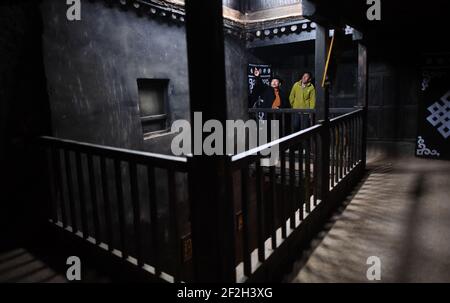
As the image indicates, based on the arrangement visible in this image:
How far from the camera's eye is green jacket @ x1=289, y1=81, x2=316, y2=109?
960 centimetres

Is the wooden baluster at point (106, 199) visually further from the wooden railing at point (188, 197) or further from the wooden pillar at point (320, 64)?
the wooden pillar at point (320, 64)

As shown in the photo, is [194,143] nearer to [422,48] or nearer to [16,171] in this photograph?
[16,171]

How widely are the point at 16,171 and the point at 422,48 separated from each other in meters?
9.35

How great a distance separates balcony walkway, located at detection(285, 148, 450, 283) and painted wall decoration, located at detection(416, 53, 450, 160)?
7.03 ft

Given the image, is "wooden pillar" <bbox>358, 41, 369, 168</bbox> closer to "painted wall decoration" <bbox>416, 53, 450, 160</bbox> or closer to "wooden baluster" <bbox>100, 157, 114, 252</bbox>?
"painted wall decoration" <bbox>416, 53, 450, 160</bbox>

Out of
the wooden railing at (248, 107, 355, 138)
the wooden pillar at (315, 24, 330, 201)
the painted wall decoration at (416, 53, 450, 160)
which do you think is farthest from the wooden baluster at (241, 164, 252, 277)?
the painted wall decoration at (416, 53, 450, 160)

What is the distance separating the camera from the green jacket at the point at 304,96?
960 centimetres

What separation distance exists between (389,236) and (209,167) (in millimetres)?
3071

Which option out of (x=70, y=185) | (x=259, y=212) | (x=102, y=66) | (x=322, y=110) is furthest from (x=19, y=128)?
(x=322, y=110)

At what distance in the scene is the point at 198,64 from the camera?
2.27m

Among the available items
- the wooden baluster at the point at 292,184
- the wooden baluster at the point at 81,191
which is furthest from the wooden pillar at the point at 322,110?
the wooden baluster at the point at 81,191

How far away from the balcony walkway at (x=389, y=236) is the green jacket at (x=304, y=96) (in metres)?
3.58

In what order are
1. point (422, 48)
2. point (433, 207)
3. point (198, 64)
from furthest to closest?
point (422, 48) → point (433, 207) → point (198, 64)
